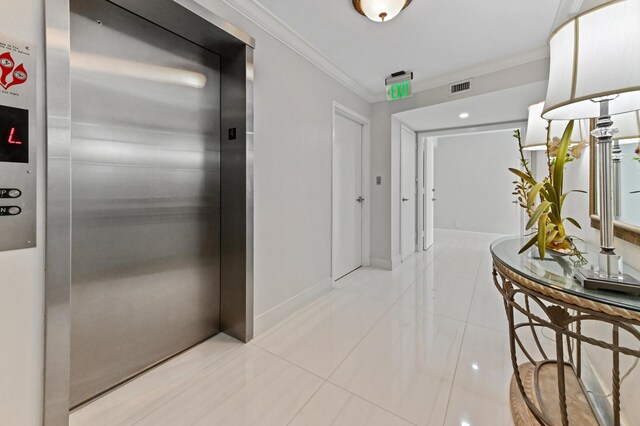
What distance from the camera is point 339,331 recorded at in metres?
2.00

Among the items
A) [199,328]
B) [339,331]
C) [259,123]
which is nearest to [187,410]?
[199,328]

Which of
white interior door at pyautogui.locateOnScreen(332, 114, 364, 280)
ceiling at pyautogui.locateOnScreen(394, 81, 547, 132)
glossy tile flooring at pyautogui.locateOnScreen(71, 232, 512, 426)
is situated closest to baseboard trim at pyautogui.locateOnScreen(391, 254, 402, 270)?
white interior door at pyautogui.locateOnScreen(332, 114, 364, 280)

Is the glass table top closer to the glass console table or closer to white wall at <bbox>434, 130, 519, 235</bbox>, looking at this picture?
the glass console table

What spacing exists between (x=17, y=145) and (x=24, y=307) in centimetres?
63

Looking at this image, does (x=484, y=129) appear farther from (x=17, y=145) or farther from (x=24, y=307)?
(x=24, y=307)

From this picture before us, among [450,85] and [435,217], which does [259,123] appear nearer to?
[450,85]

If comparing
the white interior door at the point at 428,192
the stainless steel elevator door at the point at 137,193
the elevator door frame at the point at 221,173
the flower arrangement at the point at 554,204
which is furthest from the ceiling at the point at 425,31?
the white interior door at the point at 428,192

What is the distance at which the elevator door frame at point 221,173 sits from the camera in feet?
3.34

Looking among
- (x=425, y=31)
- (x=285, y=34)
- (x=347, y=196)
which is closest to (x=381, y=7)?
(x=425, y=31)

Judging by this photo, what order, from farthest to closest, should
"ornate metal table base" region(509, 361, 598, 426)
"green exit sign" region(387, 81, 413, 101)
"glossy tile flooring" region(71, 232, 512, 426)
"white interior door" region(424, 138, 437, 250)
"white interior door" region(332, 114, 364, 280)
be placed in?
"white interior door" region(424, 138, 437, 250) < "white interior door" region(332, 114, 364, 280) < "green exit sign" region(387, 81, 413, 101) < "glossy tile flooring" region(71, 232, 512, 426) < "ornate metal table base" region(509, 361, 598, 426)

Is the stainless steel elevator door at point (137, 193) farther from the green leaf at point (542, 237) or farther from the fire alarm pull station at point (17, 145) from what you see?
the green leaf at point (542, 237)

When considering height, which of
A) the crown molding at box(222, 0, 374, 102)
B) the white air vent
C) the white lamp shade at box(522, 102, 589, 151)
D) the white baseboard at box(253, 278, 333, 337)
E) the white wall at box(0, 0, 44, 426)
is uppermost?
the crown molding at box(222, 0, 374, 102)

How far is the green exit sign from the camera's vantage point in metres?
2.93

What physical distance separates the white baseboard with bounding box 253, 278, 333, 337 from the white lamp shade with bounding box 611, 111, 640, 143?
225cm
